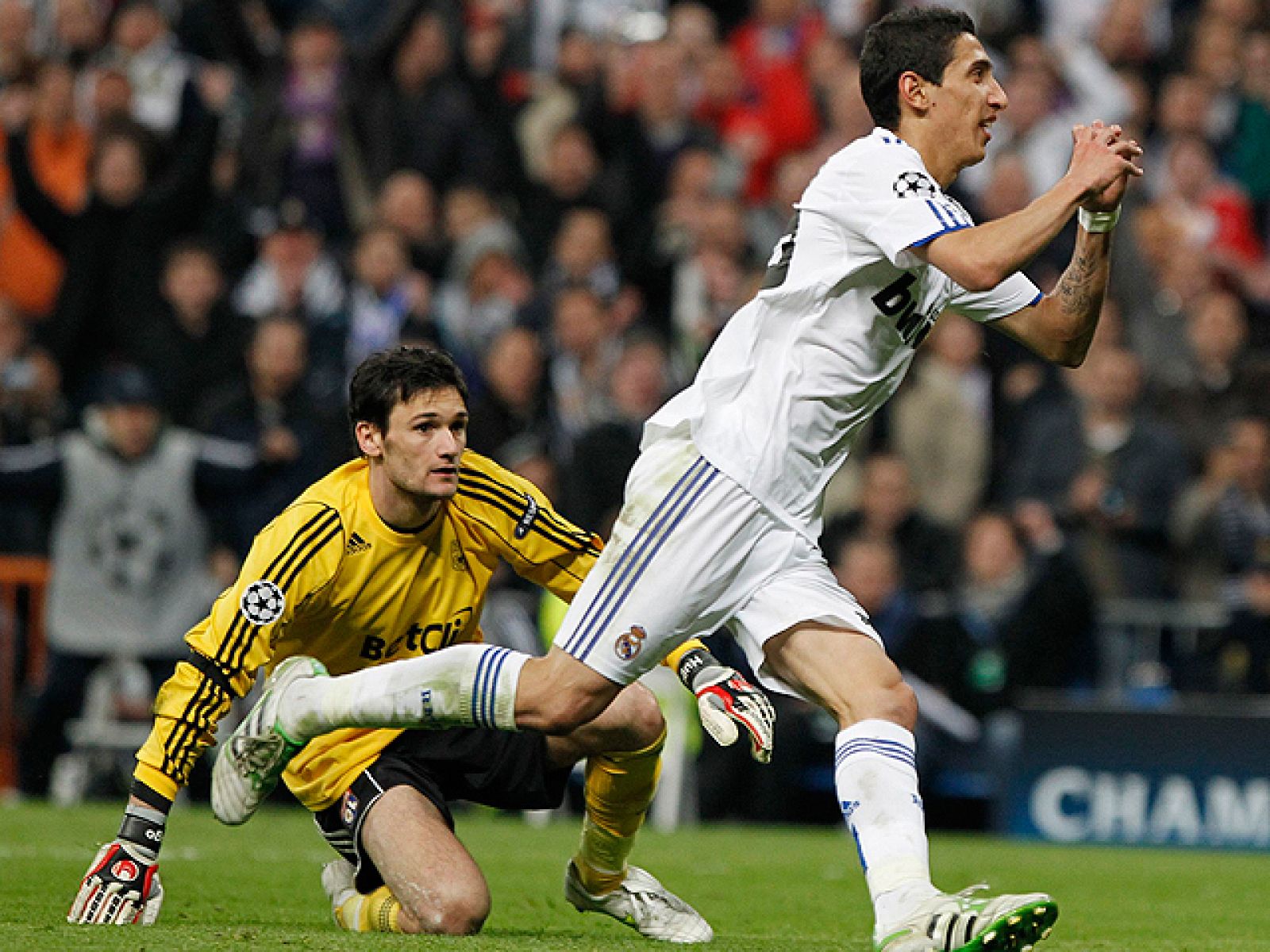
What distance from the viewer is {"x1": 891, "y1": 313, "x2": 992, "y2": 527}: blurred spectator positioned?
44.4 feet

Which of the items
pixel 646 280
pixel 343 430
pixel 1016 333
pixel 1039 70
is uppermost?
pixel 1039 70

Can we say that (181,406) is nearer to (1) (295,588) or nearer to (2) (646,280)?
(2) (646,280)

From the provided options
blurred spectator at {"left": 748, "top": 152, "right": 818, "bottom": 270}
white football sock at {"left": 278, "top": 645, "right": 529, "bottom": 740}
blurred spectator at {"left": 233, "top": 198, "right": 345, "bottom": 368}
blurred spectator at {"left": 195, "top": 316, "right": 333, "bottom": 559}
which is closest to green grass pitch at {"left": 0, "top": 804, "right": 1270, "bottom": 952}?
white football sock at {"left": 278, "top": 645, "right": 529, "bottom": 740}

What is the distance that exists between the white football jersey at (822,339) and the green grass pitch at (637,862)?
145cm

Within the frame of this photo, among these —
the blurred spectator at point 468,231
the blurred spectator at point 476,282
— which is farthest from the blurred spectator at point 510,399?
the blurred spectator at point 468,231

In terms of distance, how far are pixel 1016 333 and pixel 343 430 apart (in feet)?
25.6

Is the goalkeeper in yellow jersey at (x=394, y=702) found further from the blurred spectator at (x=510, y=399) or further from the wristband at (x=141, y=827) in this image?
the blurred spectator at (x=510, y=399)

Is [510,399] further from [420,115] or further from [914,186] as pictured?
[914,186]

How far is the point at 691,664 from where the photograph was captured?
6609mm

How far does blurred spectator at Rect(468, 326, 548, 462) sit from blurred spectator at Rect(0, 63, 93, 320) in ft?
Result: 10.4

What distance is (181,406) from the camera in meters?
14.1

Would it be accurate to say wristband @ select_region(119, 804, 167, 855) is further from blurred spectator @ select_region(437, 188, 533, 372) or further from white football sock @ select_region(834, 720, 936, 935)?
blurred spectator @ select_region(437, 188, 533, 372)

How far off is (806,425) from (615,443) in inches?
283

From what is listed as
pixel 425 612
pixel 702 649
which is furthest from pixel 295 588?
pixel 702 649
